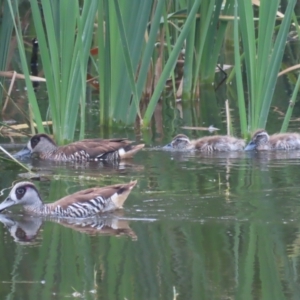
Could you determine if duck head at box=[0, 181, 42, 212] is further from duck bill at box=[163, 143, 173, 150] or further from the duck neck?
duck bill at box=[163, 143, 173, 150]

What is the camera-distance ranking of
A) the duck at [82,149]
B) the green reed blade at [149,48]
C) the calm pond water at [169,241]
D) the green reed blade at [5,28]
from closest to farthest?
the calm pond water at [169,241]
the duck at [82,149]
the green reed blade at [149,48]
the green reed blade at [5,28]

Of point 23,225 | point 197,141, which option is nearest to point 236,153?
point 197,141

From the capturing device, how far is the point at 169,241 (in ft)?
20.7

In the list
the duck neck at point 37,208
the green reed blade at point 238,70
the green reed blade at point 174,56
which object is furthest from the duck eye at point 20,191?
the green reed blade at point 174,56

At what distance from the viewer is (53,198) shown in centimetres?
794

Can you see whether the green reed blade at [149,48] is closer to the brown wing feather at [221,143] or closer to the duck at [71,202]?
the brown wing feather at [221,143]

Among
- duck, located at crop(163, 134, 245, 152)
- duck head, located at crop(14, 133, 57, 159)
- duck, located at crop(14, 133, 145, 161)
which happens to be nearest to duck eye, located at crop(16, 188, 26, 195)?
duck, located at crop(14, 133, 145, 161)

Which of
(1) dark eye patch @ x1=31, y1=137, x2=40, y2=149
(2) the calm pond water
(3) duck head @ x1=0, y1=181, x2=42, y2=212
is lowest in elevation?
(2) the calm pond water

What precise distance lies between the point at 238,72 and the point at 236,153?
2.85 feet

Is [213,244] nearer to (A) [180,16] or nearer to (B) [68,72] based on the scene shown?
(B) [68,72]

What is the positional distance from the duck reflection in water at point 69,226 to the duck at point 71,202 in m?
0.08

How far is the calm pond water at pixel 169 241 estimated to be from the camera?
5281mm

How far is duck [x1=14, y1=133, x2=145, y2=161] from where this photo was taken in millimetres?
9664

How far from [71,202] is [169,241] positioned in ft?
4.01
